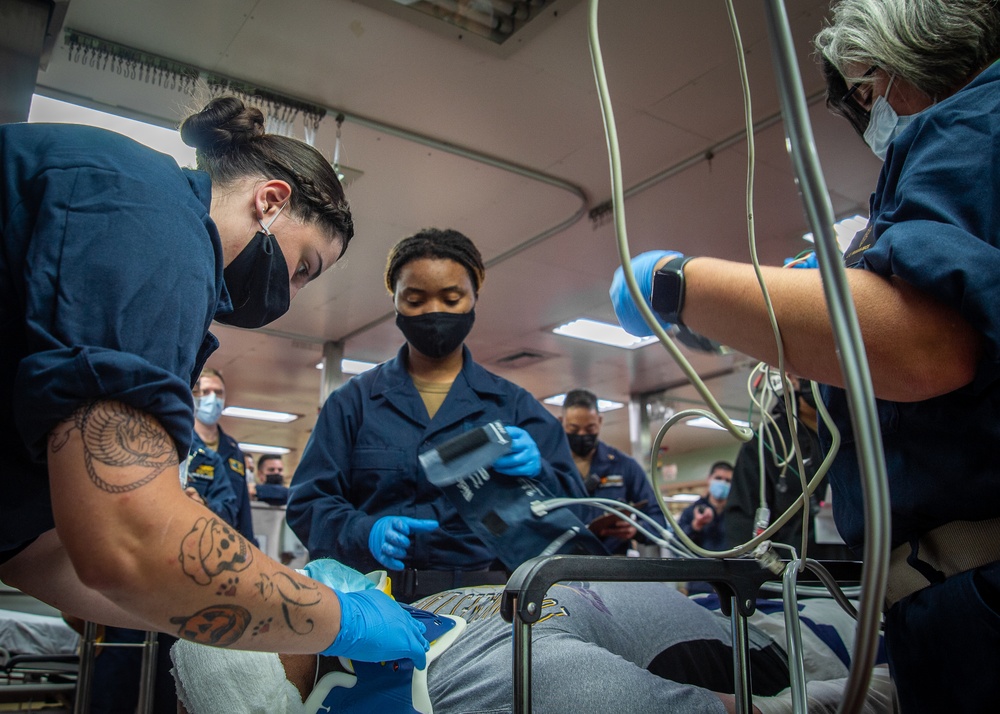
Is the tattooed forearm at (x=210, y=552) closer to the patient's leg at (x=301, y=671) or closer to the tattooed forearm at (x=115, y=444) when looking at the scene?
the tattooed forearm at (x=115, y=444)

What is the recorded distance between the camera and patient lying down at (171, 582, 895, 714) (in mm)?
1027

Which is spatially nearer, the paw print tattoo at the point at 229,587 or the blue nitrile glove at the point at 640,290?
the paw print tattoo at the point at 229,587

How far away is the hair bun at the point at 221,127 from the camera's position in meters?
1.16

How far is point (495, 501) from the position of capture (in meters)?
1.48

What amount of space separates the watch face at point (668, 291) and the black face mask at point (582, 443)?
3127mm

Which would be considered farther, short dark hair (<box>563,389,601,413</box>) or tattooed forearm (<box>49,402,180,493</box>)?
short dark hair (<box>563,389,601,413</box>)

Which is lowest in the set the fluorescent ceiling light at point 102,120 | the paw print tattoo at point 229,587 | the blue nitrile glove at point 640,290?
the paw print tattoo at point 229,587

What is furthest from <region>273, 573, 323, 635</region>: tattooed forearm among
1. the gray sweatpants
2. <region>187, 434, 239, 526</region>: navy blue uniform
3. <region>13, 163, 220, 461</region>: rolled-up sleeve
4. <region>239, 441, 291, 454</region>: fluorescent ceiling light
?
<region>239, 441, 291, 454</region>: fluorescent ceiling light

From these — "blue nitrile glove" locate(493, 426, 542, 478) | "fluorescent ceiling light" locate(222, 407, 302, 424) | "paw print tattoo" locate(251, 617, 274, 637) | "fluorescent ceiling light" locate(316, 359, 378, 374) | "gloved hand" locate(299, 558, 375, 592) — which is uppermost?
"fluorescent ceiling light" locate(316, 359, 378, 374)

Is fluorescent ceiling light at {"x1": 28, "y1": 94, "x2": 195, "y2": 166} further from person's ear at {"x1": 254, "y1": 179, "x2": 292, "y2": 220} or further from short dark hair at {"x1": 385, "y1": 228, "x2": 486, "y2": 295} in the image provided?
person's ear at {"x1": 254, "y1": 179, "x2": 292, "y2": 220}

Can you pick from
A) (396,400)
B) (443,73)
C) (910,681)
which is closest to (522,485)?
(396,400)

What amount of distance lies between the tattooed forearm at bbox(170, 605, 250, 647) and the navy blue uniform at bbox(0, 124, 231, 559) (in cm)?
17

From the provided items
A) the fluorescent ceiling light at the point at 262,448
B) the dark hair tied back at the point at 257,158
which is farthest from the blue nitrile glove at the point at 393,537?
the fluorescent ceiling light at the point at 262,448

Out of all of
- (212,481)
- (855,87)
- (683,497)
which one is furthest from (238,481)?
(683,497)
